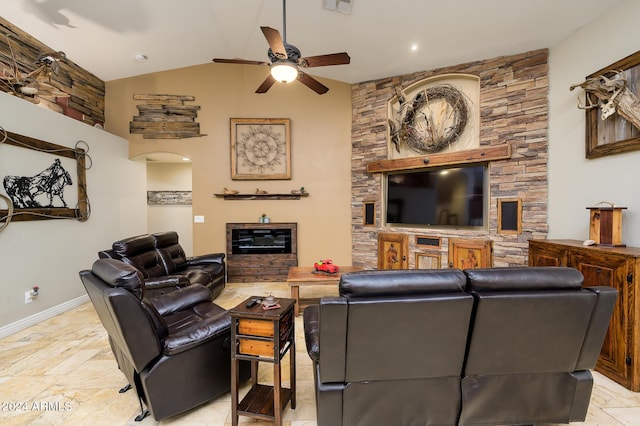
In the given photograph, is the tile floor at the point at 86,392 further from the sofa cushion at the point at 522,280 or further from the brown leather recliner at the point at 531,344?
the sofa cushion at the point at 522,280

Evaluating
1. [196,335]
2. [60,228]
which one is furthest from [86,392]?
[60,228]

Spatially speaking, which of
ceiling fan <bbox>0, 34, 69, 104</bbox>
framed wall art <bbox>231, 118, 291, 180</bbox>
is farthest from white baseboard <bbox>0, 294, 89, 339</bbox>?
framed wall art <bbox>231, 118, 291, 180</bbox>

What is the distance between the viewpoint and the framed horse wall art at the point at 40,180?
3084mm

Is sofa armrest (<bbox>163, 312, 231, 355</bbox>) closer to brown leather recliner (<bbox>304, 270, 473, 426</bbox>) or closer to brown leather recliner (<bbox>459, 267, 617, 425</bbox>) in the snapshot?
brown leather recliner (<bbox>304, 270, 473, 426</bbox>)

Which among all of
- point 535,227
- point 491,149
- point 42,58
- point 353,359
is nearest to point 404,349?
point 353,359

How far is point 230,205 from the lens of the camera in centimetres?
534

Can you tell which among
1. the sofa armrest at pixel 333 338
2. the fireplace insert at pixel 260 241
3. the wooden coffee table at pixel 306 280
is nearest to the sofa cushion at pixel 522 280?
the sofa armrest at pixel 333 338

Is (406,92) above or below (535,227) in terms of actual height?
above

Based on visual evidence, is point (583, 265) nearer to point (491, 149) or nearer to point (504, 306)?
point (504, 306)

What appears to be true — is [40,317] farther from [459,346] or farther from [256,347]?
[459,346]

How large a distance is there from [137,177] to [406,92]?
16.9 ft

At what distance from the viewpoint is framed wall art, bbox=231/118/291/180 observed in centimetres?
530

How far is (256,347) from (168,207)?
6423 millimetres

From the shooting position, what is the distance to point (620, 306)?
2156 millimetres
